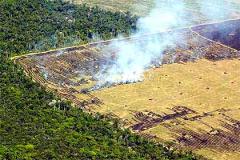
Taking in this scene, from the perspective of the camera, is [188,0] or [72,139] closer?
[72,139]

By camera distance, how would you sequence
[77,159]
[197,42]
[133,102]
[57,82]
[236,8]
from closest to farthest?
[77,159] → [133,102] → [57,82] → [197,42] → [236,8]

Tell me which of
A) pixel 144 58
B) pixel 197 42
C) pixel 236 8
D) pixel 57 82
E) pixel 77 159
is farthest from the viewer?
pixel 236 8

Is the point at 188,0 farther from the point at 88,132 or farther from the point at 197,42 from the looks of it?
the point at 88,132

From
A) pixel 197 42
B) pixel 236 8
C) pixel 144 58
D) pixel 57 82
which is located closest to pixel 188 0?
pixel 236 8

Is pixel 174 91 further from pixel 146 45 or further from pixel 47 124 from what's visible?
pixel 47 124

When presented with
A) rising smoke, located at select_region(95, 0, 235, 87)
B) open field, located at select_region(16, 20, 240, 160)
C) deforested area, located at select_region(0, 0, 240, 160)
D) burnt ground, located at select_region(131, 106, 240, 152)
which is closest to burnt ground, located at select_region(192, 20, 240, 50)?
deforested area, located at select_region(0, 0, 240, 160)

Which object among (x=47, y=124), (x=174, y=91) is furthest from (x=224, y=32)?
(x=47, y=124)
